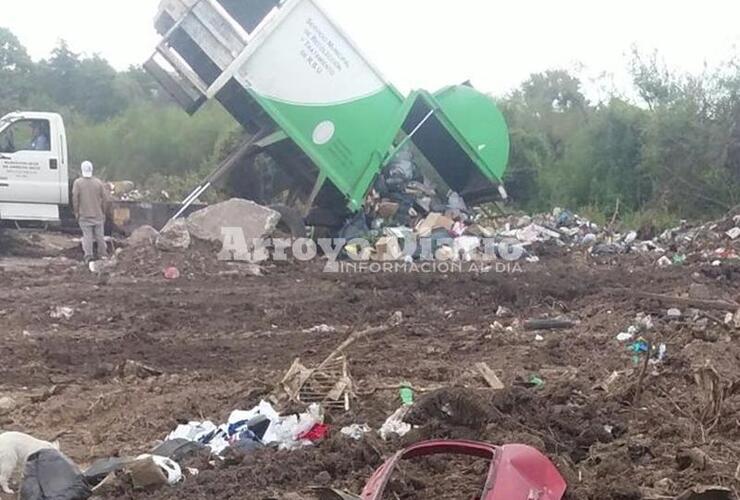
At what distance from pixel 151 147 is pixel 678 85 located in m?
14.9


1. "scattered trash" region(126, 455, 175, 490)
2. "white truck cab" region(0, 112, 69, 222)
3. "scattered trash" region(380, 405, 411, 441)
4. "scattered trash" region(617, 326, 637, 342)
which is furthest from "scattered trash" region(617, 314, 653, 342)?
"white truck cab" region(0, 112, 69, 222)

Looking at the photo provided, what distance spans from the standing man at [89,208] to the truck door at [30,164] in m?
1.36

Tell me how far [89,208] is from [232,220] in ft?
5.93

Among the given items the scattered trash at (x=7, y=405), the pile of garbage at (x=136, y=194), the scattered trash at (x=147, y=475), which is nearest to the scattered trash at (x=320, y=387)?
the scattered trash at (x=147, y=475)

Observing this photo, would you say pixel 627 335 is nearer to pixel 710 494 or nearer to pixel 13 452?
pixel 710 494

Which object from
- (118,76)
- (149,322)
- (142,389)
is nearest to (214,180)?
(149,322)

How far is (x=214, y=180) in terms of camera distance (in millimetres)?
13320

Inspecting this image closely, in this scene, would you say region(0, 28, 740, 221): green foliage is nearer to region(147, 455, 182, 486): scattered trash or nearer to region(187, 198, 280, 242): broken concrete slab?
region(187, 198, 280, 242): broken concrete slab

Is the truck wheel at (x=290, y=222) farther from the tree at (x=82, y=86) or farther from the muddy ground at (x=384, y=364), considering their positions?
the tree at (x=82, y=86)

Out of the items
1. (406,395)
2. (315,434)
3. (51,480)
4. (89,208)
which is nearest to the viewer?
(51,480)

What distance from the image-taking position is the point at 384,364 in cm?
663

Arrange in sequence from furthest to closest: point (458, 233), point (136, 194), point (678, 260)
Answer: point (136, 194), point (458, 233), point (678, 260)

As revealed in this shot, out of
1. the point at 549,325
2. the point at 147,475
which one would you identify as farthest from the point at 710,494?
the point at 549,325

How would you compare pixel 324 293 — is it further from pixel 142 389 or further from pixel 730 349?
pixel 730 349
